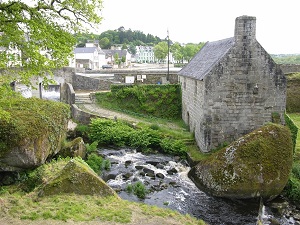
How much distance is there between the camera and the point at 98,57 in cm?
7806

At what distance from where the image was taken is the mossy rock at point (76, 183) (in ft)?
33.8

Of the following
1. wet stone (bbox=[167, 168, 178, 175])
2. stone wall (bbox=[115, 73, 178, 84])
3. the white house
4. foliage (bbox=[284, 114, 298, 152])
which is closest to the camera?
wet stone (bbox=[167, 168, 178, 175])

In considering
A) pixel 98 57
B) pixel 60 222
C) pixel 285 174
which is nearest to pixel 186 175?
pixel 285 174

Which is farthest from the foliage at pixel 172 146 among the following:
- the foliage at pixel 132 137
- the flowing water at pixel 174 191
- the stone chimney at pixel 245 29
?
the stone chimney at pixel 245 29

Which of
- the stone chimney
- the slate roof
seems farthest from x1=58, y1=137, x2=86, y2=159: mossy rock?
the stone chimney

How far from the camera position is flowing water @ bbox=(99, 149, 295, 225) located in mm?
11688

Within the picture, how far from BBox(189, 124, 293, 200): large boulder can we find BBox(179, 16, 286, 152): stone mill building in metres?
2.82

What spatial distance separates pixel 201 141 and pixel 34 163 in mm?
9149

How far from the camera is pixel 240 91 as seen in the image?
16609 mm

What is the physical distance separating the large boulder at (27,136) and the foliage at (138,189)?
12.7ft

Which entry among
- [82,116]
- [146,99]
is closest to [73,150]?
[82,116]

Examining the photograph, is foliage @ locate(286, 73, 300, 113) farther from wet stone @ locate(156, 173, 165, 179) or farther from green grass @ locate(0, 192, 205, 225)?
green grass @ locate(0, 192, 205, 225)

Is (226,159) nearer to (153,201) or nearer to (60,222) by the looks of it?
(153,201)

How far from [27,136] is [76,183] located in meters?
2.84
